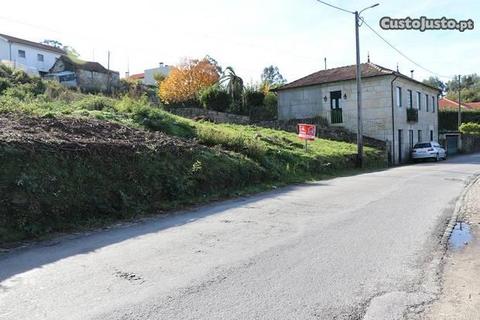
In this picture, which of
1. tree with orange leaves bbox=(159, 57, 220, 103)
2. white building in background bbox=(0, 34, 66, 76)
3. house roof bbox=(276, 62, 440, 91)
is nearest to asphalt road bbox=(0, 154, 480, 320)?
house roof bbox=(276, 62, 440, 91)

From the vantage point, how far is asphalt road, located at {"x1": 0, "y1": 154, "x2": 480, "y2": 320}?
5.31 metres

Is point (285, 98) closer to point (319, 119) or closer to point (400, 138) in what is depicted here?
point (319, 119)

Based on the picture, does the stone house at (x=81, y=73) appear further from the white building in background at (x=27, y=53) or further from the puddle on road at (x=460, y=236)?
the puddle on road at (x=460, y=236)

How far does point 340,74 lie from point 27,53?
4844 centimetres

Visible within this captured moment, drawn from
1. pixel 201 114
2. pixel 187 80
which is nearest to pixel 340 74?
pixel 201 114

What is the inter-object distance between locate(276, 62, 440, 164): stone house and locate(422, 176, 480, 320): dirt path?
26156 millimetres

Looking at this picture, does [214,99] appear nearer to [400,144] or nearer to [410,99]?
[400,144]

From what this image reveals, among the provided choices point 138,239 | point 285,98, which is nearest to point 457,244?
point 138,239

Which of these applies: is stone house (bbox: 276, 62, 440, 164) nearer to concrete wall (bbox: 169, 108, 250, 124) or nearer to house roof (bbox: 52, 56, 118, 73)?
concrete wall (bbox: 169, 108, 250, 124)

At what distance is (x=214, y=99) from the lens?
44156 mm

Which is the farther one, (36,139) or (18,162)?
(36,139)

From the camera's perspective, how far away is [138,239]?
862 cm

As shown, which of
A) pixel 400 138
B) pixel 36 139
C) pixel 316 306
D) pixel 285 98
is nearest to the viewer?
pixel 316 306

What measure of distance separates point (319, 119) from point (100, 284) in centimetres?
3559
